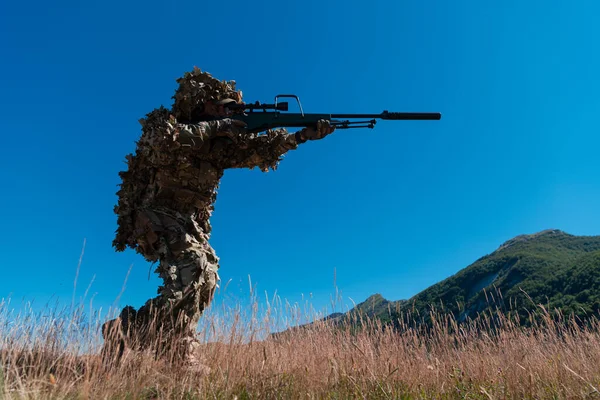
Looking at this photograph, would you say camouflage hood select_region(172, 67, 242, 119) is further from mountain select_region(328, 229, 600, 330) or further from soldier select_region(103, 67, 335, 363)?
mountain select_region(328, 229, 600, 330)

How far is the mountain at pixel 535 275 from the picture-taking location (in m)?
60.0

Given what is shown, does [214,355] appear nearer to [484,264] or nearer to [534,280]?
[534,280]

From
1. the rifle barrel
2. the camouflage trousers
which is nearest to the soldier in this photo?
the camouflage trousers

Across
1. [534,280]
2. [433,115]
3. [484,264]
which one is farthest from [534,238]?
[433,115]

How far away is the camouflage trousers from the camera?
169 inches

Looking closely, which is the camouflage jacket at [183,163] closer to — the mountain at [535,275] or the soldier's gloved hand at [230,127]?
the soldier's gloved hand at [230,127]

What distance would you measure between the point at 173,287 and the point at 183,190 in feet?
4.73

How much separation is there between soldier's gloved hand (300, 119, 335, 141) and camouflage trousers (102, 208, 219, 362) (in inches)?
84.8

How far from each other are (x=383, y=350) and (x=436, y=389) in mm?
791

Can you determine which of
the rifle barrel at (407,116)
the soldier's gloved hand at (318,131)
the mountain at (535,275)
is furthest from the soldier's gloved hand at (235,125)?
the mountain at (535,275)

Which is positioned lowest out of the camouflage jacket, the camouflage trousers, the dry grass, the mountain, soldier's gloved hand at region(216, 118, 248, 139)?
the dry grass

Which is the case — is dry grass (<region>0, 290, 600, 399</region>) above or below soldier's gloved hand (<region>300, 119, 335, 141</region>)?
below

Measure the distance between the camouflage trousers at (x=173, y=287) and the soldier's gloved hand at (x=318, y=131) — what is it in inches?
84.8

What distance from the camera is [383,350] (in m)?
Result: 4.51
